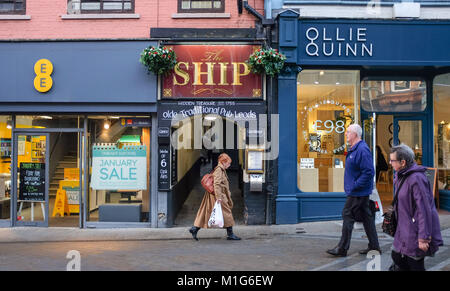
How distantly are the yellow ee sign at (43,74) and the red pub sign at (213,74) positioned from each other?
8.65 ft

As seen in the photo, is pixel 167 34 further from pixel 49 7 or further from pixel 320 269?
pixel 320 269

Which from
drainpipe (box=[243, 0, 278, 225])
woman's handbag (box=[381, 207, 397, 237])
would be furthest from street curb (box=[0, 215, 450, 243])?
woman's handbag (box=[381, 207, 397, 237])

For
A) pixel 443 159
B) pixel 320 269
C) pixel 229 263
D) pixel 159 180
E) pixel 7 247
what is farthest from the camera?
pixel 443 159

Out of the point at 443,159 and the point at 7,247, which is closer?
the point at 7,247

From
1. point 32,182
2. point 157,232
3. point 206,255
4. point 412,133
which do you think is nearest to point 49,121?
point 32,182

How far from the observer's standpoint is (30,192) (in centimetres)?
989

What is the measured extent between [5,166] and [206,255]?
19.4 feet

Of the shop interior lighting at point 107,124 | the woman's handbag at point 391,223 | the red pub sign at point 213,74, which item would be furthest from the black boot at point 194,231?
the woman's handbag at point 391,223

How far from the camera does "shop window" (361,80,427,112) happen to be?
10445 millimetres

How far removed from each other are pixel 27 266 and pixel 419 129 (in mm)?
9299

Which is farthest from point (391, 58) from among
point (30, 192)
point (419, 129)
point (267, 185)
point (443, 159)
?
point (30, 192)

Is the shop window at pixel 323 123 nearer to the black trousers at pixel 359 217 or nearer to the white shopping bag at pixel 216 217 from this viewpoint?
the white shopping bag at pixel 216 217

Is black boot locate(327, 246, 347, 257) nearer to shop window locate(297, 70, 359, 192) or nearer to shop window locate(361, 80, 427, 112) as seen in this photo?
shop window locate(297, 70, 359, 192)

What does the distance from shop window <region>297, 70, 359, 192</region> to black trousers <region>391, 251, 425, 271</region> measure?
562cm
